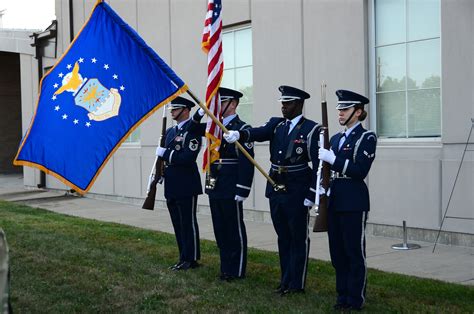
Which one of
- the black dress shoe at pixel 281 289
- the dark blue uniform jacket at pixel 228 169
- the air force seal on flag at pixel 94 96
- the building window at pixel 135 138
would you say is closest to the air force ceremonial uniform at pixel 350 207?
the black dress shoe at pixel 281 289

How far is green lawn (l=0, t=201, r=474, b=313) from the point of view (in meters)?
6.08

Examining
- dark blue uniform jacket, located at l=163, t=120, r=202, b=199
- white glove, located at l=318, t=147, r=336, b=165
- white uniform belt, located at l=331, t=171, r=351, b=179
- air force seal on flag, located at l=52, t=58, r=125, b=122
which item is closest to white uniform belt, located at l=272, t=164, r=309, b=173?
white uniform belt, located at l=331, t=171, r=351, b=179

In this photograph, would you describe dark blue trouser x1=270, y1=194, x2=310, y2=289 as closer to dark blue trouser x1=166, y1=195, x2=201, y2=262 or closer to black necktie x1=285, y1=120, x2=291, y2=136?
black necktie x1=285, y1=120, x2=291, y2=136

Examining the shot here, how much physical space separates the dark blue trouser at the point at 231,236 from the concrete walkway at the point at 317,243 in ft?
5.42

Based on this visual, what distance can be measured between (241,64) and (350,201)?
7.14 meters

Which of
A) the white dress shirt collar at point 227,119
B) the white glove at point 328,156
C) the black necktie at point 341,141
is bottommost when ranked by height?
the white glove at point 328,156

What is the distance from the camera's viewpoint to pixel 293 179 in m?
6.30

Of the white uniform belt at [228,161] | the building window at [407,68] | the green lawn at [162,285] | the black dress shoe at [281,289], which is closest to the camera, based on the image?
the green lawn at [162,285]

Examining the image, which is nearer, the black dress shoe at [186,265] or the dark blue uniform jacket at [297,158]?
the dark blue uniform jacket at [297,158]

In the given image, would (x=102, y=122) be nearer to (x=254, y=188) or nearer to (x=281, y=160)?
(x=281, y=160)

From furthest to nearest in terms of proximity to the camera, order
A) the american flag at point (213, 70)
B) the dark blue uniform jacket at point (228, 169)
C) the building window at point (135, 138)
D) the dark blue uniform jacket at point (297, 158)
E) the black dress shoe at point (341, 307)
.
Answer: the building window at point (135, 138) → the dark blue uniform jacket at point (228, 169) → the american flag at point (213, 70) → the dark blue uniform jacket at point (297, 158) → the black dress shoe at point (341, 307)

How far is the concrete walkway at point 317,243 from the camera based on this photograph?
24.8 feet

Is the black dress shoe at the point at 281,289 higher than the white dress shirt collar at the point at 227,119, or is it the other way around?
the white dress shirt collar at the point at 227,119

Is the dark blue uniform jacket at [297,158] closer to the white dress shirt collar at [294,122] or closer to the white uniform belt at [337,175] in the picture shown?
the white dress shirt collar at [294,122]
